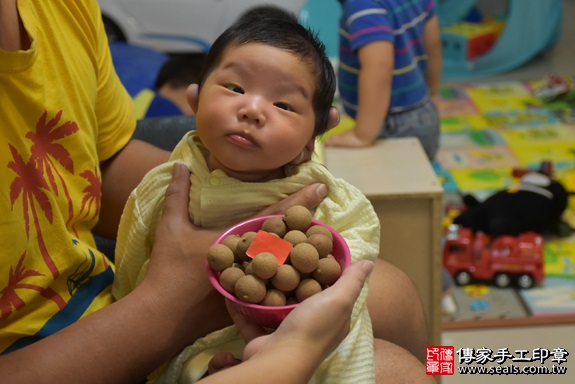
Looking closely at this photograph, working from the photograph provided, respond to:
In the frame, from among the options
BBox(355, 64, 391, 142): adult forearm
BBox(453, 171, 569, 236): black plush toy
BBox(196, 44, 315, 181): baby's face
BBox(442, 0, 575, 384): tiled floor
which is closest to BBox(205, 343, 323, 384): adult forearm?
BBox(196, 44, 315, 181): baby's face

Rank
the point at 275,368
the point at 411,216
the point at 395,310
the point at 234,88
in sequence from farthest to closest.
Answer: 1. the point at 411,216
2. the point at 395,310
3. the point at 234,88
4. the point at 275,368

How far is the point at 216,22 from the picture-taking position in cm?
310

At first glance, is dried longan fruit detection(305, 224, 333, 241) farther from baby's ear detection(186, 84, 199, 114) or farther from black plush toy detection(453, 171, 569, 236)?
black plush toy detection(453, 171, 569, 236)

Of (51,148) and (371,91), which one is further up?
(51,148)

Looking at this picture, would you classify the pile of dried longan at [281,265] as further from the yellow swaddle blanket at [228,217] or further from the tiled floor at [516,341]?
the tiled floor at [516,341]

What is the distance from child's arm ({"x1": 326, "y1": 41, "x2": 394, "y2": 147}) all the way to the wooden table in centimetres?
14

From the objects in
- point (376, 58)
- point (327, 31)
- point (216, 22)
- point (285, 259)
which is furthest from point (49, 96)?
point (327, 31)

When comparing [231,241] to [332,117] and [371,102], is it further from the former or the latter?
[371,102]

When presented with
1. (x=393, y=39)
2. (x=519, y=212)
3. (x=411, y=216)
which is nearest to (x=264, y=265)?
(x=411, y=216)

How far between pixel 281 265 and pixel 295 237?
0.04 metres

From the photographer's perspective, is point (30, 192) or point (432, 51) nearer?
point (30, 192)

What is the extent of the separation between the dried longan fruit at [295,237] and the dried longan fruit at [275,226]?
0.01 meters

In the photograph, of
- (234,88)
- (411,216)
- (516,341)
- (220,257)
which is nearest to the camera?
(220,257)

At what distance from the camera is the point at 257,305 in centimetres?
75
